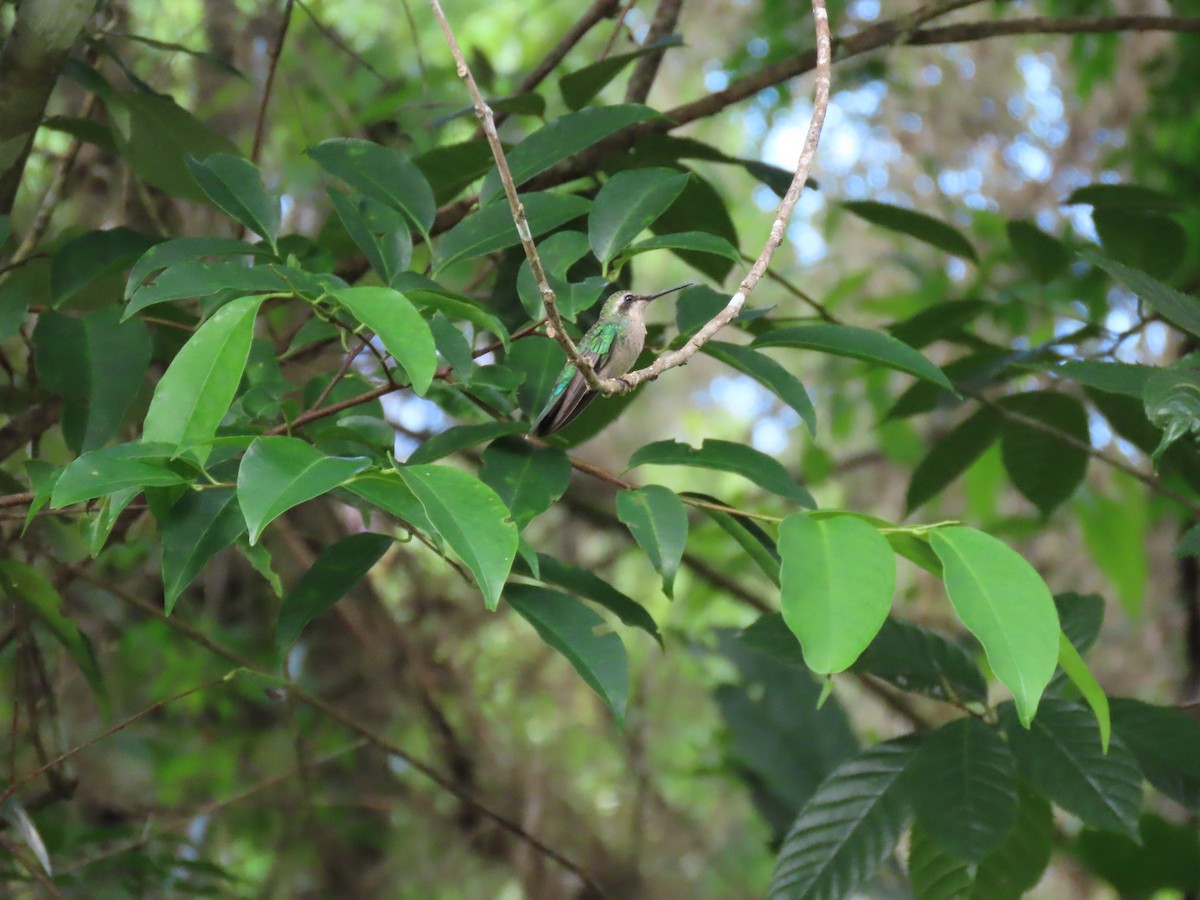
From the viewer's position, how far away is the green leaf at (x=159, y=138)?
2.19 meters

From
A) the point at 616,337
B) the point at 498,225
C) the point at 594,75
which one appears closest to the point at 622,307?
the point at 616,337

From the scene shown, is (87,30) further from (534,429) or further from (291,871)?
(291,871)

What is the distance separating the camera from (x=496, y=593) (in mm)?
1218

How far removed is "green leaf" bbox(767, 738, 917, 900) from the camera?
207cm

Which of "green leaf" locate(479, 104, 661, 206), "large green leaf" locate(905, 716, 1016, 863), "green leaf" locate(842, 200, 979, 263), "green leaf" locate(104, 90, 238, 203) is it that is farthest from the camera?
"green leaf" locate(842, 200, 979, 263)

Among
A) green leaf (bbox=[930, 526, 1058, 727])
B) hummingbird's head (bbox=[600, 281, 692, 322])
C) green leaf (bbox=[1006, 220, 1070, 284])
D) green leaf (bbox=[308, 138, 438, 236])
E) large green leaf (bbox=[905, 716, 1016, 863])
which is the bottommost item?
large green leaf (bbox=[905, 716, 1016, 863])

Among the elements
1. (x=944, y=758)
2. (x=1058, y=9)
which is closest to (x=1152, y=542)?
(x=1058, y=9)

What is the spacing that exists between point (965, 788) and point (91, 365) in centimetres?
164

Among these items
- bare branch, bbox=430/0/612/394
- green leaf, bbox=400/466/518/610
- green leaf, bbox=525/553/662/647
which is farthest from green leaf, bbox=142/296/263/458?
green leaf, bbox=525/553/662/647

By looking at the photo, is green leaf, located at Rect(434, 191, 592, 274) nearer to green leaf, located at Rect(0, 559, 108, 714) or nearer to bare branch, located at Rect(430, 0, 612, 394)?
bare branch, located at Rect(430, 0, 612, 394)

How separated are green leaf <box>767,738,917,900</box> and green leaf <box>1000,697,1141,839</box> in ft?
0.71

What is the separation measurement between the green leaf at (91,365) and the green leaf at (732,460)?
839mm

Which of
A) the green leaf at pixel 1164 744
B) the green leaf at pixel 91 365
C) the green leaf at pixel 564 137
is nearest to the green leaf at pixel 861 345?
the green leaf at pixel 564 137

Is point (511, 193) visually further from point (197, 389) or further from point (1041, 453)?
point (1041, 453)
